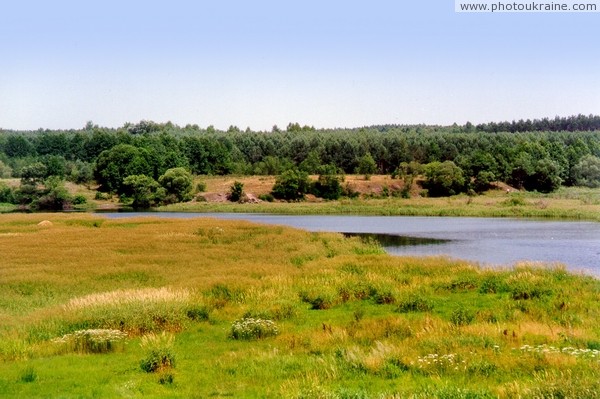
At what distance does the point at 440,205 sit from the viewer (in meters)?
111

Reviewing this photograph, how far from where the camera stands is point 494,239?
59969 mm

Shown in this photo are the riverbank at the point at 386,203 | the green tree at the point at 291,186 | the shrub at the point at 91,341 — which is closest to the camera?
the shrub at the point at 91,341

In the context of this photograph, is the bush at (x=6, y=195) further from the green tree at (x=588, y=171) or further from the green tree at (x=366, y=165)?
the green tree at (x=588, y=171)

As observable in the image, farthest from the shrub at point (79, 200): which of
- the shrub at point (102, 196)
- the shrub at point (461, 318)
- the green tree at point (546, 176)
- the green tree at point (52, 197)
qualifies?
the shrub at point (461, 318)

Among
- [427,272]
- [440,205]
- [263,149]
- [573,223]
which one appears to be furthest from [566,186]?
[427,272]

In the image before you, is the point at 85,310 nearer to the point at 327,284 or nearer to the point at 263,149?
the point at 327,284

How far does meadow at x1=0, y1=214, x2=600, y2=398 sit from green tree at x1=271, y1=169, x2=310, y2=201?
9289 centimetres

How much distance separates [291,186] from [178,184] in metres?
24.0

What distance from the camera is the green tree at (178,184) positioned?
5153 inches

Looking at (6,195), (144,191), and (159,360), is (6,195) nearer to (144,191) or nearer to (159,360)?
(144,191)

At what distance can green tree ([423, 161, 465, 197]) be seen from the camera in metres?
131

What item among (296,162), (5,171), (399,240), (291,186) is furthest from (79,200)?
(399,240)

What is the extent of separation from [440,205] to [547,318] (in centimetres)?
9213

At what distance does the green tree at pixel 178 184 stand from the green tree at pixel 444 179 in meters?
52.1
